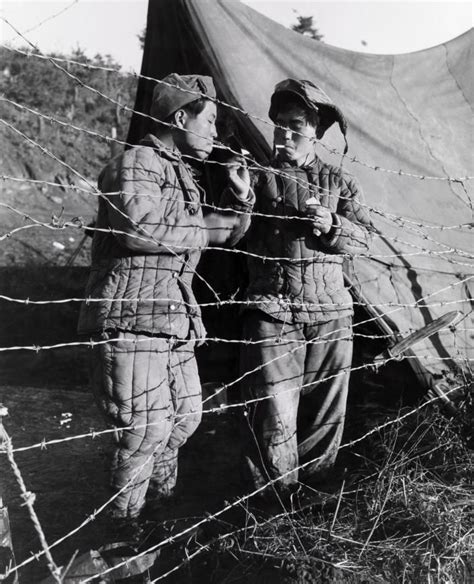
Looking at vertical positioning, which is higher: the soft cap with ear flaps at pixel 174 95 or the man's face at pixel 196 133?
the soft cap with ear flaps at pixel 174 95

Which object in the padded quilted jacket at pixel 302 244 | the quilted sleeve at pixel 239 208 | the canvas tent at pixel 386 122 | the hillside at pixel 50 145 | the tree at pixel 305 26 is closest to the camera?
the quilted sleeve at pixel 239 208

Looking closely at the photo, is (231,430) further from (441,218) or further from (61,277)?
(61,277)

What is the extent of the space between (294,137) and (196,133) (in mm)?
545

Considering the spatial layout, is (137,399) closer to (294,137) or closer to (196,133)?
(196,133)

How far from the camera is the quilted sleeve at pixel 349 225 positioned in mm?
3064

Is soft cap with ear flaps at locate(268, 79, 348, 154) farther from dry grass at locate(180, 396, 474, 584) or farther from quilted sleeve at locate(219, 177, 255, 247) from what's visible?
dry grass at locate(180, 396, 474, 584)

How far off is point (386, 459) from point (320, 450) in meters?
0.31

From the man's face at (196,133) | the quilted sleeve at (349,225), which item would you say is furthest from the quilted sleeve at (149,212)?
the quilted sleeve at (349,225)

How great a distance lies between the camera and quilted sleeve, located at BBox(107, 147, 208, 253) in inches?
106

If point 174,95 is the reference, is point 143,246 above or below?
below

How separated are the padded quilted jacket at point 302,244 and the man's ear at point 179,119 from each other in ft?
1.57

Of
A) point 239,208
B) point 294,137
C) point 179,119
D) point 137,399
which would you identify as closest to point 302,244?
point 239,208

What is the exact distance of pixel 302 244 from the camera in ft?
10.4

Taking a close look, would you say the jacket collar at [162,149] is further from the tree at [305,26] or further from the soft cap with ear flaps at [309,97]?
the tree at [305,26]
